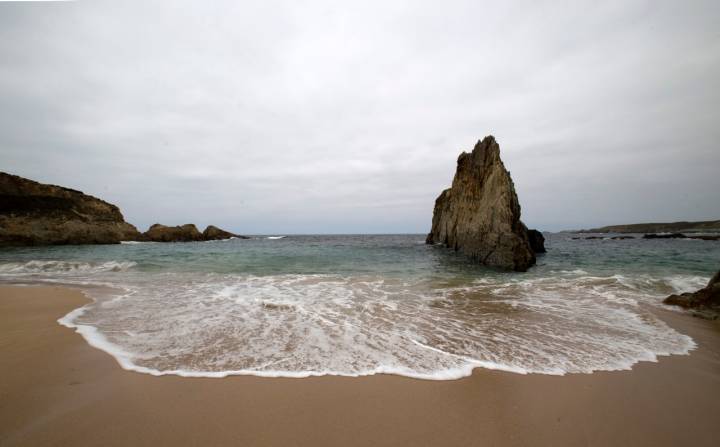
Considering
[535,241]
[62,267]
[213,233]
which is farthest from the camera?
[213,233]

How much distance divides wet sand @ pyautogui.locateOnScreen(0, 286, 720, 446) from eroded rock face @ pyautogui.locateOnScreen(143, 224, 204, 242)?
171 ft

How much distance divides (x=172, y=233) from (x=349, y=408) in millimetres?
56352

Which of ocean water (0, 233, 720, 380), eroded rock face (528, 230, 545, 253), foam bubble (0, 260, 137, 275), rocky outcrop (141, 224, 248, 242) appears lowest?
ocean water (0, 233, 720, 380)

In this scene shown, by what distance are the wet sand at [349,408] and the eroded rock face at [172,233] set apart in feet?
171

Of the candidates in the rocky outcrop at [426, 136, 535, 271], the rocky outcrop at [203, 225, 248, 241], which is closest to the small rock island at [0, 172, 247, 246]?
the rocky outcrop at [203, 225, 248, 241]

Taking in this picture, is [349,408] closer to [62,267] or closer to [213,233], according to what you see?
[62,267]

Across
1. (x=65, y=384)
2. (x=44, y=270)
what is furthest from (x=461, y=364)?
(x=44, y=270)

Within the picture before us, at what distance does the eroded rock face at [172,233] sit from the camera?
4775cm

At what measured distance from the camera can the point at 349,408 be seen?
2.95 meters

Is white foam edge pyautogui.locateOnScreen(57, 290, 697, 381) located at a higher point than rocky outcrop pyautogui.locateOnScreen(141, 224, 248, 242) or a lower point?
lower

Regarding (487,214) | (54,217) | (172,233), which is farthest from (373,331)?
(172,233)

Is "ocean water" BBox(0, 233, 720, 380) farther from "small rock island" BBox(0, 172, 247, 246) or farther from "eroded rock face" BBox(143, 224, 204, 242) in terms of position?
"eroded rock face" BBox(143, 224, 204, 242)

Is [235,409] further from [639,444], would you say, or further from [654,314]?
[654,314]

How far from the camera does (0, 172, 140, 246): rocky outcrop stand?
103 feet
